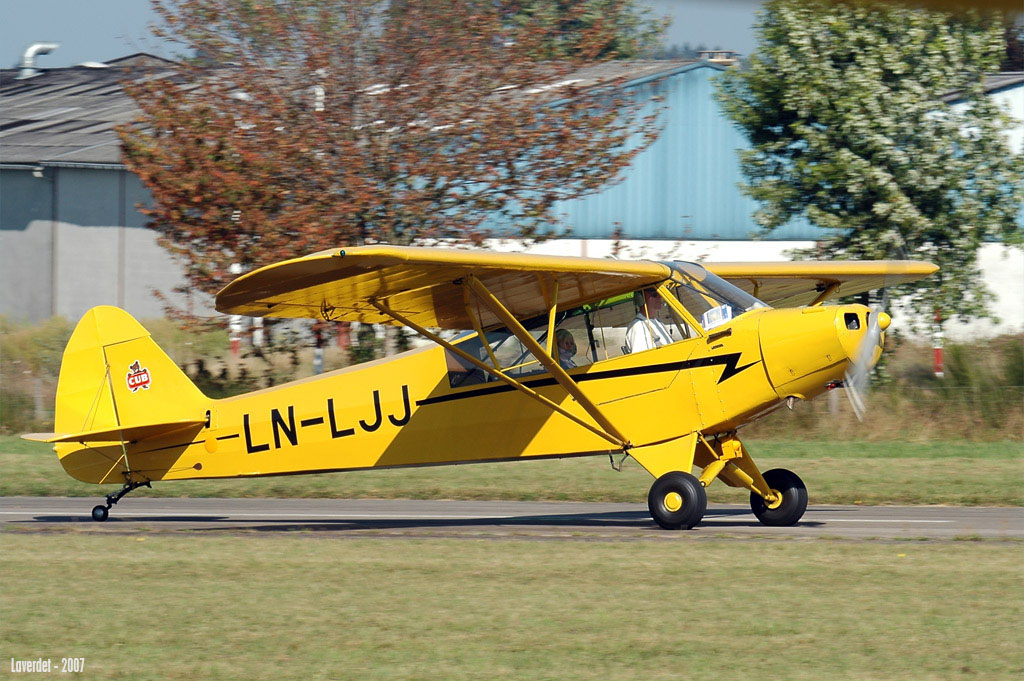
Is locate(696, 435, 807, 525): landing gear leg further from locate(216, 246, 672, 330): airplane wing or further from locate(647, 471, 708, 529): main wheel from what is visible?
locate(216, 246, 672, 330): airplane wing

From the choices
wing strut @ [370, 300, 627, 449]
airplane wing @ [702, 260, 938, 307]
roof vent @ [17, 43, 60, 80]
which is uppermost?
roof vent @ [17, 43, 60, 80]

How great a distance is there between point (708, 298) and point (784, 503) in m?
2.08

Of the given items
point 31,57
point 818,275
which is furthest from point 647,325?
point 31,57

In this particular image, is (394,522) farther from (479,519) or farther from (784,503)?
(784,503)

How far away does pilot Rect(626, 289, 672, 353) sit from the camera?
10625 mm

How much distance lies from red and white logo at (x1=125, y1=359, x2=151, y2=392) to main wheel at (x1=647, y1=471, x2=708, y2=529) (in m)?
5.72

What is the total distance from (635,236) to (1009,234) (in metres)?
12.1

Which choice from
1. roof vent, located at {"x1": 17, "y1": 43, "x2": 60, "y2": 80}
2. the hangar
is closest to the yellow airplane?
the hangar

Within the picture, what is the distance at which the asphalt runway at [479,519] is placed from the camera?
33.9ft

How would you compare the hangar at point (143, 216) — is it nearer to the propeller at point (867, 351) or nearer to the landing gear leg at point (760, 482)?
the landing gear leg at point (760, 482)

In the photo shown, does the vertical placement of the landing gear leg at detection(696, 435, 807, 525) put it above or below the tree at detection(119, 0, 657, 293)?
below

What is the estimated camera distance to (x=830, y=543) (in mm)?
9234

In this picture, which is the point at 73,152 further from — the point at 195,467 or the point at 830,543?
the point at 830,543

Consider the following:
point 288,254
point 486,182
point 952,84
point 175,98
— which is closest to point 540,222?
point 486,182
